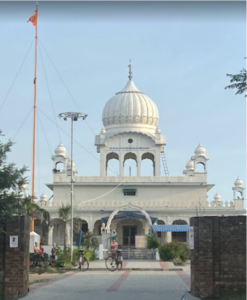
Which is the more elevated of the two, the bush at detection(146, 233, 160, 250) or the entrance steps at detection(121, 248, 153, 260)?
the bush at detection(146, 233, 160, 250)

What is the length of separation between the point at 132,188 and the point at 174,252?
16.8 m

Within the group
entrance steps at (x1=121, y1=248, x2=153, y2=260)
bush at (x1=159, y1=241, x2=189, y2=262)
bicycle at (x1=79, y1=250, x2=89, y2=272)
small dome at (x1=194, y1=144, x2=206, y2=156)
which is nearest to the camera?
bicycle at (x1=79, y1=250, x2=89, y2=272)

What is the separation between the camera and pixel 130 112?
51562 millimetres

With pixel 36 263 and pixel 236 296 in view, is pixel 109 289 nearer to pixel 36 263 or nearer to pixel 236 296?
pixel 236 296

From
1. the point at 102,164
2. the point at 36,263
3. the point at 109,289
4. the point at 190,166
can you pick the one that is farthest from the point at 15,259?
the point at 190,166

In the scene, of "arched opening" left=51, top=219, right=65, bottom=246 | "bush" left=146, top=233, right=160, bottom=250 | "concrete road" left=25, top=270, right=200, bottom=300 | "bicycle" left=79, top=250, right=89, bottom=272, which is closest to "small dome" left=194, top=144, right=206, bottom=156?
"arched opening" left=51, top=219, right=65, bottom=246

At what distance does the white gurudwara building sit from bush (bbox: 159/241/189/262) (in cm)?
997

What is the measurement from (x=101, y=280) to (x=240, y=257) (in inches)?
263

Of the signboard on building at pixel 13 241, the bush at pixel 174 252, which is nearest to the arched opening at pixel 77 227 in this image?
the bush at pixel 174 252

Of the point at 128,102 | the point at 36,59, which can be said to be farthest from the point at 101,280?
the point at 128,102

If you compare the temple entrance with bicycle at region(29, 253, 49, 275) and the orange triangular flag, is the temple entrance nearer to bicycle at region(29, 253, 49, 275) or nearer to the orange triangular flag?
the orange triangular flag

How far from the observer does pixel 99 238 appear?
4566cm

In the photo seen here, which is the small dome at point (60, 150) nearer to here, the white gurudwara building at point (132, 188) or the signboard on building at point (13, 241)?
the white gurudwara building at point (132, 188)

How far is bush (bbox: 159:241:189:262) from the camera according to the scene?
31906 millimetres
